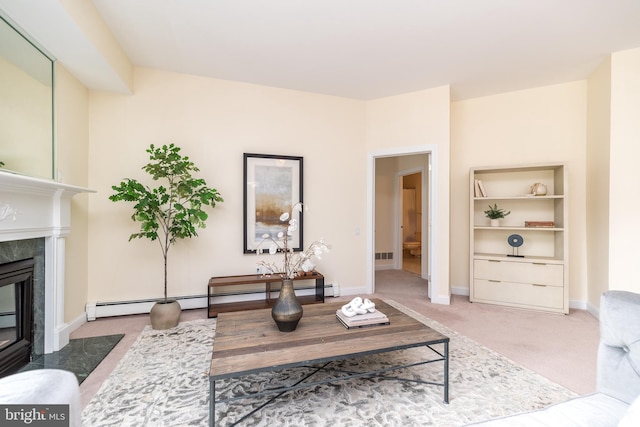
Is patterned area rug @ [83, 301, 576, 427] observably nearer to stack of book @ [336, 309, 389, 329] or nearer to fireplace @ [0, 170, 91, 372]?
stack of book @ [336, 309, 389, 329]

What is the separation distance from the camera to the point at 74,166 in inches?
114

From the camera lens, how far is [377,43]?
2.88 m

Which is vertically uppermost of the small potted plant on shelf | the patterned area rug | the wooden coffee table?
the small potted plant on shelf

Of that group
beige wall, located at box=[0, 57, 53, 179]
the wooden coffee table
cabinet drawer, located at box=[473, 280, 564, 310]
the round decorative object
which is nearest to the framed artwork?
the wooden coffee table

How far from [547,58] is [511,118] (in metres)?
0.99

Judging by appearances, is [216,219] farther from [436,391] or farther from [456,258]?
[456,258]

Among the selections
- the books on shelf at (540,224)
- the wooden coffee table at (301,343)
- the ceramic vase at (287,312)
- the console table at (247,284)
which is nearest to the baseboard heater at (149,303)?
the console table at (247,284)

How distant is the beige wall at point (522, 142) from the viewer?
12.2ft

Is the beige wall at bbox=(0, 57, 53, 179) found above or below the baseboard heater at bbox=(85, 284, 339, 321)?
above

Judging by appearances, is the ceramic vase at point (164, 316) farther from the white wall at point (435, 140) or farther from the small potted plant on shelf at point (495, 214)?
the small potted plant on shelf at point (495, 214)

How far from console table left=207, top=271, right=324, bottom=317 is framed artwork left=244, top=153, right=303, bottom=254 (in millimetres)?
423

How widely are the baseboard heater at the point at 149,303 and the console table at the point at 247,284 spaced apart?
0.06m

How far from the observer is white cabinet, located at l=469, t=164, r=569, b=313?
3.51 metres

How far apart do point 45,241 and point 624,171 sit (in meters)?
5.69
